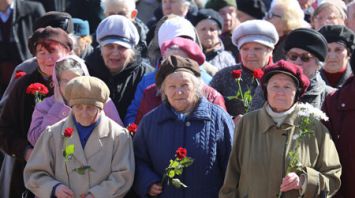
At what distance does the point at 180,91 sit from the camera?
7543 mm

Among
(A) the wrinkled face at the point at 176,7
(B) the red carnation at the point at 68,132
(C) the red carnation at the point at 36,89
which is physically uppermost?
(A) the wrinkled face at the point at 176,7

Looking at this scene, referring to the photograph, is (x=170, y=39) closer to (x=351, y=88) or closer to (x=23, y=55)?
(x=351, y=88)

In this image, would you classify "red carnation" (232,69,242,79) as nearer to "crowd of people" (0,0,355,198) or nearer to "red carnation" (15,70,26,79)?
"crowd of people" (0,0,355,198)

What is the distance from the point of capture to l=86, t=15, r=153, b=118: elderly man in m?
A: 8.67

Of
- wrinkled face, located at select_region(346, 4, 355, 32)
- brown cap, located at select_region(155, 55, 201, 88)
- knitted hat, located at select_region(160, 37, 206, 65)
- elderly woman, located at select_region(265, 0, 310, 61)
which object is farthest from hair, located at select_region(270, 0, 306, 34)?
brown cap, located at select_region(155, 55, 201, 88)

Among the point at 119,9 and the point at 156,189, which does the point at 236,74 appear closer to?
the point at 156,189

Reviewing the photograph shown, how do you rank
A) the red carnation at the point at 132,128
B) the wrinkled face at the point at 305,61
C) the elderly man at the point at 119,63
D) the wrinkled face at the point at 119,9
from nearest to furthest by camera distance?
the red carnation at the point at 132,128 → the wrinkled face at the point at 305,61 → the elderly man at the point at 119,63 → the wrinkled face at the point at 119,9

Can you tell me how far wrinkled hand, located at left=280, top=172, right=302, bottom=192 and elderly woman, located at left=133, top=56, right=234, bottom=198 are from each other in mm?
657

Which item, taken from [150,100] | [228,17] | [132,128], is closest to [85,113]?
[132,128]

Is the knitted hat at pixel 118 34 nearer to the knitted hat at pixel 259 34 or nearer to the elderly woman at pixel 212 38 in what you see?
the knitted hat at pixel 259 34

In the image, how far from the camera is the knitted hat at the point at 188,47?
8.54 meters

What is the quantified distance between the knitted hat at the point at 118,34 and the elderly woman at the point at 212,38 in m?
1.55

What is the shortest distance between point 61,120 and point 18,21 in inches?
167

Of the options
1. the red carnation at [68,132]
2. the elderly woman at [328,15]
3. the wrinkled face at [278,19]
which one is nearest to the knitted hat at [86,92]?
the red carnation at [68,132]
